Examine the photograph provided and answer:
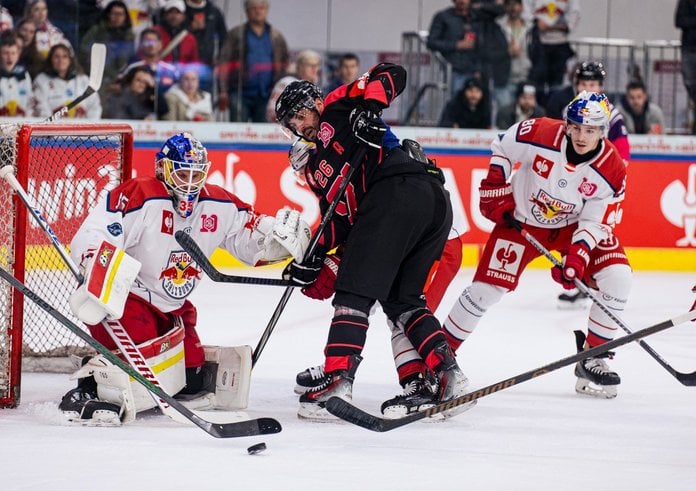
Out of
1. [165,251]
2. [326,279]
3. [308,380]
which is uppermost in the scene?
[165,251]

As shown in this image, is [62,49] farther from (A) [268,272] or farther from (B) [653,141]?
(B) [653,141]

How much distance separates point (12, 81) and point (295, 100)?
11.5ft

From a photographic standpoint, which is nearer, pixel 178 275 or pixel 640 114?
pixel 178 275

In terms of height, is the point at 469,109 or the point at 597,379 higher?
the point at 469,109

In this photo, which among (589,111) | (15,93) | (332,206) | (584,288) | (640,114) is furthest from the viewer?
(640,114)

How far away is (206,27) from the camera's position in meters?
6.77

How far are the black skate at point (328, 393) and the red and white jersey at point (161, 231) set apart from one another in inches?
17.9

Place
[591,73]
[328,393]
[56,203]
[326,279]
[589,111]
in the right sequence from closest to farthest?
[328,393] < [326,279] < [589,111] < [56,203] < [591,73]

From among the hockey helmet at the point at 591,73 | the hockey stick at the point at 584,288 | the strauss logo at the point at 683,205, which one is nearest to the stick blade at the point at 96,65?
the hockey stick at the point at 584,288

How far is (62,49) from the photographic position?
21.4 ft

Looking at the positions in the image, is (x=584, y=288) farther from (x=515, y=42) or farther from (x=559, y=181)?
(x=515, y=42)

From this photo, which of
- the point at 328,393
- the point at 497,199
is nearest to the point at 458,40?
the point at 497,199

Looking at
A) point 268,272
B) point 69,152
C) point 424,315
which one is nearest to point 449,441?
point 424,315

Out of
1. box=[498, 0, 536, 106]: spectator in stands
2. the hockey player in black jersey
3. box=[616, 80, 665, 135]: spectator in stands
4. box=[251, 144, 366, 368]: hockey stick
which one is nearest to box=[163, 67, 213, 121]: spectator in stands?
box=[498, 0, 536, 106]: spectator in stands
